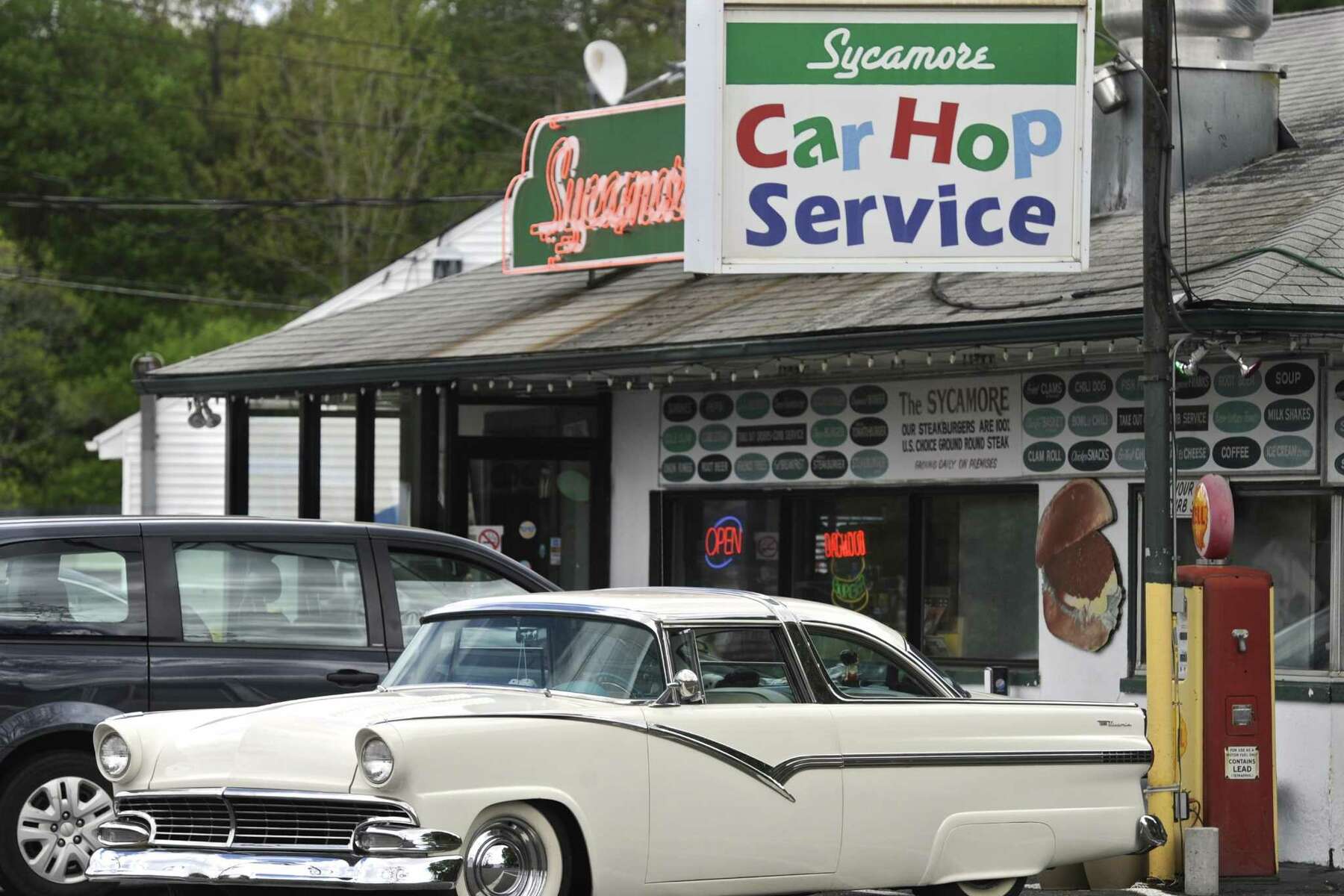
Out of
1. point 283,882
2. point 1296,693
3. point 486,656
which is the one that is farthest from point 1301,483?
point 283,882

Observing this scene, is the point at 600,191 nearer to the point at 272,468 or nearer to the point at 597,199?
the point at 597,199

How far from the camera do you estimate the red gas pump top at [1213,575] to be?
34.0 feet

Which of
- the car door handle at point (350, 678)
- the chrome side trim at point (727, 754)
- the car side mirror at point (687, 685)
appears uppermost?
the car side mirror at point (687, 685)

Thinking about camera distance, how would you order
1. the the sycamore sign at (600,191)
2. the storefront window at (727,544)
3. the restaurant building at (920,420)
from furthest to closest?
the the sycamore sign at (600,191)
the storefront window at (727,544)
the restaurant building at (920,420)

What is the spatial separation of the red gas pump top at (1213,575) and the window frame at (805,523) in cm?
254

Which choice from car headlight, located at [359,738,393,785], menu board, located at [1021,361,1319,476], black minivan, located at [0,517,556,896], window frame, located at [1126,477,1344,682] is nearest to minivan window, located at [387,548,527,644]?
black minivan, located at [0,517,556,896]

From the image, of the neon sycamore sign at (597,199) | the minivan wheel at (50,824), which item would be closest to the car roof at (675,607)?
the minivan wheel at (50,824)

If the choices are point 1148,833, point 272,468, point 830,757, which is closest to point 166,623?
point 830,757

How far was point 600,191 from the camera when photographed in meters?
16.1

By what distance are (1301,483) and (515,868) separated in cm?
610

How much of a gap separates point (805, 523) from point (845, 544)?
416mm

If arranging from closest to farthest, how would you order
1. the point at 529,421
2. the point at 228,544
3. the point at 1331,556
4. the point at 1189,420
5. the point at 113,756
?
the point at 113,756, the point at 228,544, the point at 1331,556, the point at 1189,420, the point at 529,421

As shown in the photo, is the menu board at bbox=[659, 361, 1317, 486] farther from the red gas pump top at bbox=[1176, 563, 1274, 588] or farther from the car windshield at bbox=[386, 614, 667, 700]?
the car windshield at bbox=[386, 614, 667, 700]

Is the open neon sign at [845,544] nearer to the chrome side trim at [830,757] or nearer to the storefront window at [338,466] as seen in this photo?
the chrome side trim at [830,757]
